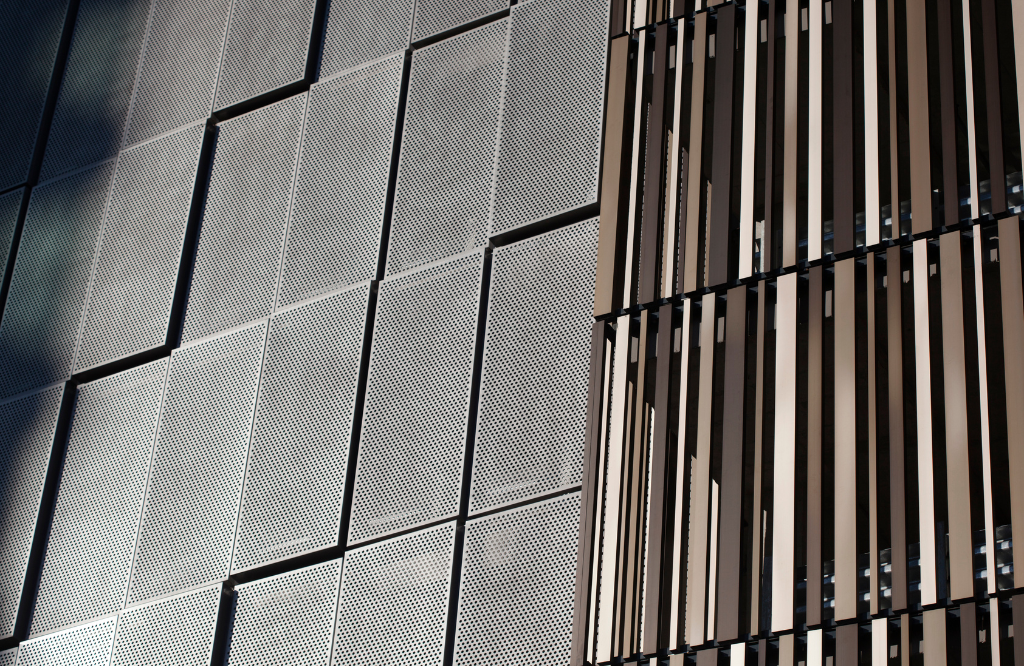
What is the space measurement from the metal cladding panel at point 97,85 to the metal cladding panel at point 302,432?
10.8ft

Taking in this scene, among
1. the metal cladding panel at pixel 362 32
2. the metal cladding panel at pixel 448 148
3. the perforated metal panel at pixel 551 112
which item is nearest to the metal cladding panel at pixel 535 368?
the perforated metal panel at pixel 551 112

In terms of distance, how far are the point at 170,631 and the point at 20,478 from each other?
86.3 inches

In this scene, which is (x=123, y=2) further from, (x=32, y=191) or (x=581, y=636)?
(x=581, y=636)

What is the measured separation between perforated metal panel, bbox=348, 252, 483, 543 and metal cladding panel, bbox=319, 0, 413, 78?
7.29 ft

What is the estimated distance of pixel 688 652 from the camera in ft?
20.0

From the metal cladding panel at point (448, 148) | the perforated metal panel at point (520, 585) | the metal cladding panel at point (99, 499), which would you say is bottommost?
the perforated metal panel at point (520, 585)

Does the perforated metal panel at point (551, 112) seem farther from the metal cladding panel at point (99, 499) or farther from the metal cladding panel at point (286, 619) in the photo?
the metal cladding panel at point (99, 499)

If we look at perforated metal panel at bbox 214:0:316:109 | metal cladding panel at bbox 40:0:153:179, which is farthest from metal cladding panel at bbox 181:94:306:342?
metal cladding panel at bbox 40:0:153:179

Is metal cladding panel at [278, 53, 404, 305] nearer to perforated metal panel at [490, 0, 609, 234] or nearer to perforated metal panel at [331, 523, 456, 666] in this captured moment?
perforated metal panel at [490, 0, 609, 234]

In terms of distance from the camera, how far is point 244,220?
9758 mm

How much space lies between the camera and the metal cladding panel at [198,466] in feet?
27.7

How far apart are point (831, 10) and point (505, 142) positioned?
7.43 ft

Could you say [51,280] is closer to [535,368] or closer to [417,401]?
[417,401]

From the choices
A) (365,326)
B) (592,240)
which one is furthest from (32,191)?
(592,240)
